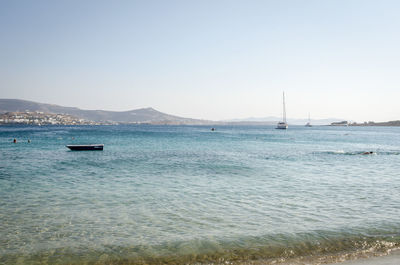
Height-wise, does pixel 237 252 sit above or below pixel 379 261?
below

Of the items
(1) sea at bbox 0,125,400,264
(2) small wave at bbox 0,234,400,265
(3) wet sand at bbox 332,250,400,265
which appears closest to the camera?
(3) wet sand at bbox 332,250,400,265

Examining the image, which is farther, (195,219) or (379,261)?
(195,219)

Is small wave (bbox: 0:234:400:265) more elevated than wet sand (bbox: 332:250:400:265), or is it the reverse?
wet sand (bbox: 332:250:400:265)

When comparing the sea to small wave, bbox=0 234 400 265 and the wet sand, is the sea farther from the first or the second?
the wet sand

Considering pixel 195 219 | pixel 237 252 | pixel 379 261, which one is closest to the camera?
pixel 379 261

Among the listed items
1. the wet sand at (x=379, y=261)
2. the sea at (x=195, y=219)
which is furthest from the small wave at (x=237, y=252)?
the wet sand at (x=379, y=261)

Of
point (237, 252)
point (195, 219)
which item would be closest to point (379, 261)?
point (237, 252)

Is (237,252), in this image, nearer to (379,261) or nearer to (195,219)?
(195,219)

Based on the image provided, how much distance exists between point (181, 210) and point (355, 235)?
6449mm

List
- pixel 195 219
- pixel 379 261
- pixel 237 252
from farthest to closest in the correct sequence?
pixel 195 219, pixel 237 252, pixel 379 261

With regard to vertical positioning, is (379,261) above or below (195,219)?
above

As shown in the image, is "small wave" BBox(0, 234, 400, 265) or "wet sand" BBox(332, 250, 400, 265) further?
"small wave" BBox(0, 234, 400, 265)

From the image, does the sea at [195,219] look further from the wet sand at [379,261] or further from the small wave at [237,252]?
the wet sand at [379,261]

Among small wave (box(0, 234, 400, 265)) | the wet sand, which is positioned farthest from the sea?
the wet sand
